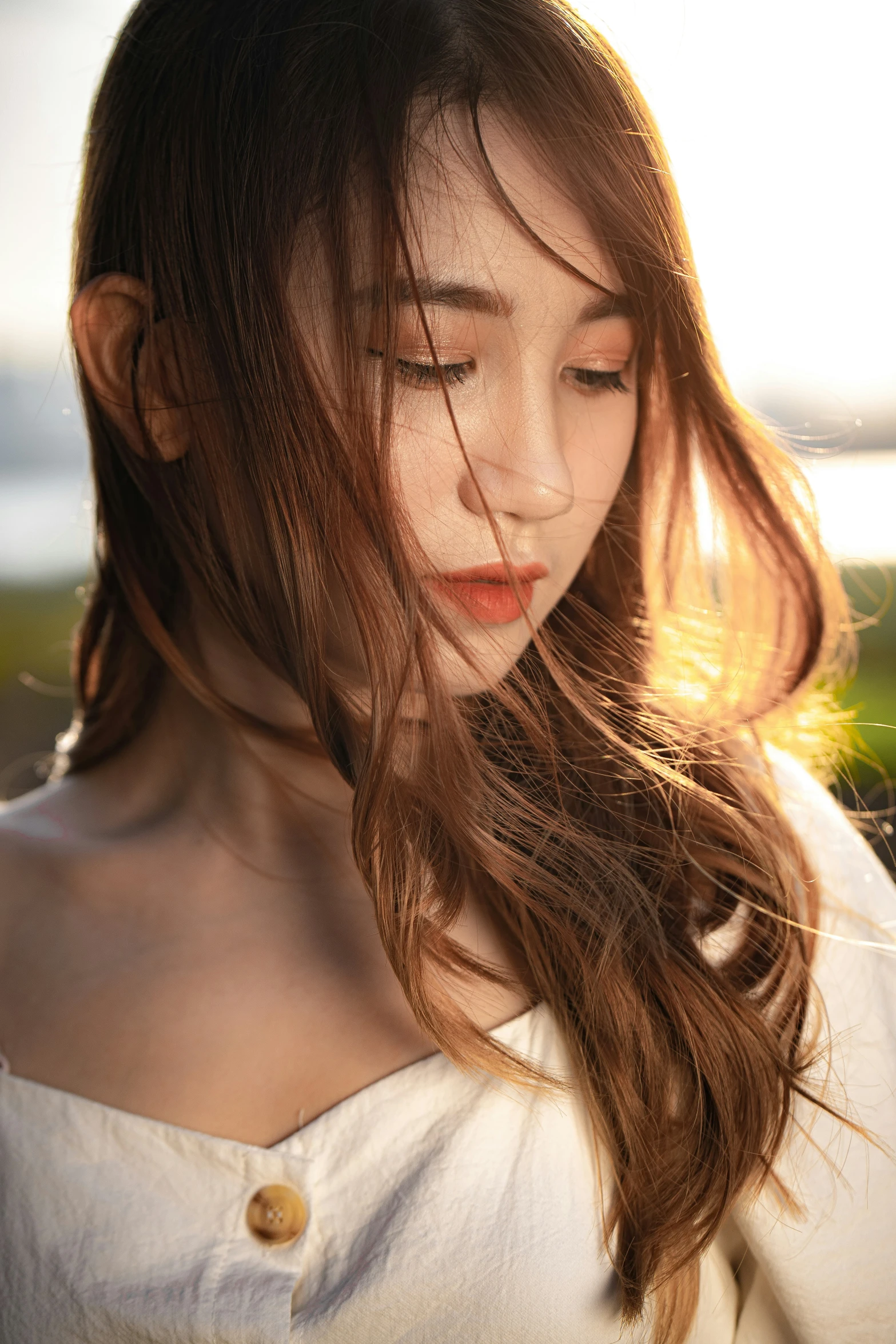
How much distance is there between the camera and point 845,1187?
3.00 feet

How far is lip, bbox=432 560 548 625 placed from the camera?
2.90ft

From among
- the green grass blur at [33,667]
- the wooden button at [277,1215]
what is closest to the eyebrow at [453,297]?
the wooden button at [277,1215]

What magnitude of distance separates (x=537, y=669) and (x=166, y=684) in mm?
505

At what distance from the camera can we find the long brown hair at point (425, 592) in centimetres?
83

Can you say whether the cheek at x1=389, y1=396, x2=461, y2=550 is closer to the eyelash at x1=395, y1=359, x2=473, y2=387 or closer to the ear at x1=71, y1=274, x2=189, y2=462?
the eyelash at x1=395, y1=359, x2=473, y2=387

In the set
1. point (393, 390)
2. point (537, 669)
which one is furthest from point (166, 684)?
point (393, 390)

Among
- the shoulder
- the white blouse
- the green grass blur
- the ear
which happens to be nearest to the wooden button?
the white blouse

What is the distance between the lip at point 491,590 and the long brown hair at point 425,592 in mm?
32

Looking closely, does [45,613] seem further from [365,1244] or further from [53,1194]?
[365,1244]

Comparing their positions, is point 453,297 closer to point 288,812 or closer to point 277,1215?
point 288,812

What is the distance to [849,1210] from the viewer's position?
2.98 ft

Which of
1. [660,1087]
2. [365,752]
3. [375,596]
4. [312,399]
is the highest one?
[312,399]

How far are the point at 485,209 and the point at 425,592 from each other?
1.02 feet

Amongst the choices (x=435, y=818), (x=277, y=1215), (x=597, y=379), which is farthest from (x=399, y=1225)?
(x=597, y=379)
